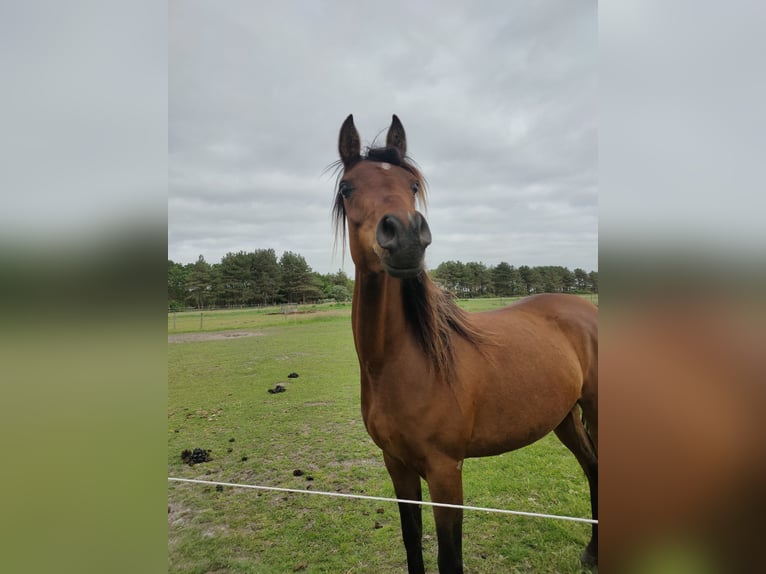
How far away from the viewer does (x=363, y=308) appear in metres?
1.20

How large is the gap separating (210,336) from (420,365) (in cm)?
150

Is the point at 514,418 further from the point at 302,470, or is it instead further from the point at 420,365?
the point at 302,470

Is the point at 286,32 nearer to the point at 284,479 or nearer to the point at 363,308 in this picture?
the point at 363,308

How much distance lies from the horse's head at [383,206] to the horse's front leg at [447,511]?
668 mm

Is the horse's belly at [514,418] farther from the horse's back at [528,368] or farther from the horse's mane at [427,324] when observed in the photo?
the horse's mane at [427,324]

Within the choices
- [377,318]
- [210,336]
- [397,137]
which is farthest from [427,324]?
[210,336]

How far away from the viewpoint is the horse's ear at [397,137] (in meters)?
1.29

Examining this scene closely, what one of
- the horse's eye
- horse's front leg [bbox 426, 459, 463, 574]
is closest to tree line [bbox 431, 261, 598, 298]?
the horse's eye

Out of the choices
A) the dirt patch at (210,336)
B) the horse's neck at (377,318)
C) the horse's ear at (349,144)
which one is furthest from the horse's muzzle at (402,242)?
the dirt patch at (210,336)

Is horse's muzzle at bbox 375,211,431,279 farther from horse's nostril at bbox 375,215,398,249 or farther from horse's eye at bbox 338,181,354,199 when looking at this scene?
horse's eye at bbox 338,181,354,199

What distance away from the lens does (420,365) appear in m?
1.21
